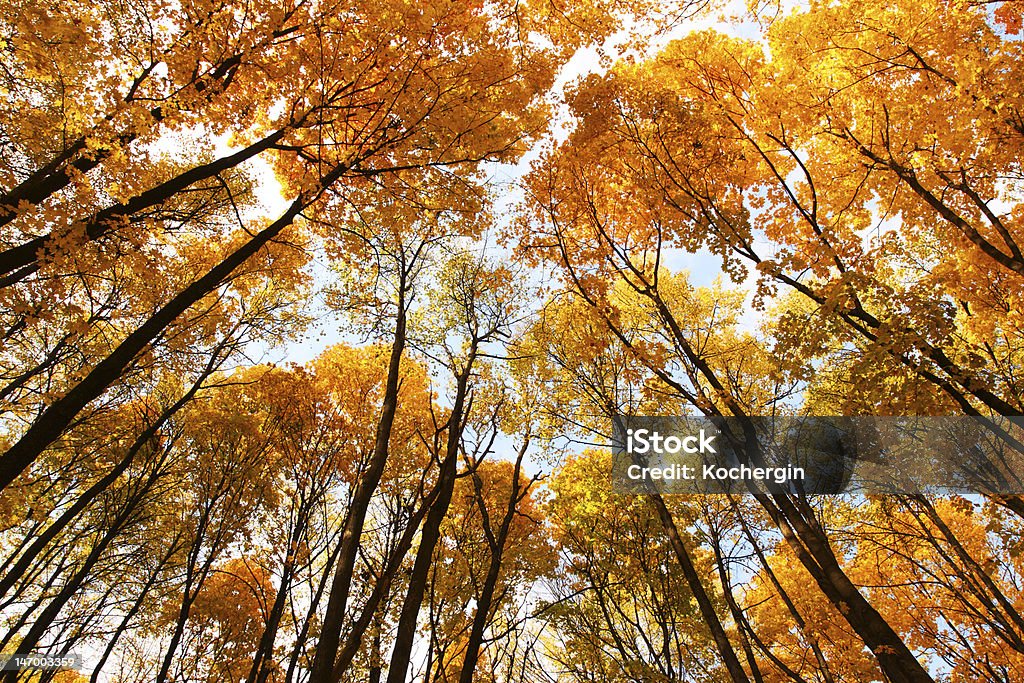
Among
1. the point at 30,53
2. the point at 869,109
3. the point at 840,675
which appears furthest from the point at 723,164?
the point at 840,675

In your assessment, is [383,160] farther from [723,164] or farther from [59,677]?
[59,677]

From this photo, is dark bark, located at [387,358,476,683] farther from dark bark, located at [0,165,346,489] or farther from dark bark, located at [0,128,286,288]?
dark bark, located at [0,128,286,288]

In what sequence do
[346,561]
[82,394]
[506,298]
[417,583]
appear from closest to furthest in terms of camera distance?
[82,394] → [417,583] → [346,561] → [506,298]

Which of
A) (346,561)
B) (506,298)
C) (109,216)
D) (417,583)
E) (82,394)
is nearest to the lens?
(82,394)

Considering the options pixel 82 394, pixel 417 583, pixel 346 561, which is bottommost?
pixel 417 583

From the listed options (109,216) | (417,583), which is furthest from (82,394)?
(417,583)

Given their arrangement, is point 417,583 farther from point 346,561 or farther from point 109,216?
point 109,216

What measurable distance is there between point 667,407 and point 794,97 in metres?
4.93

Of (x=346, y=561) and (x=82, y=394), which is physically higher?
(x=82, y=394)

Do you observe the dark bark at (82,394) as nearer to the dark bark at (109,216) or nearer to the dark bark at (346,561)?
the dark bark at (109,216)

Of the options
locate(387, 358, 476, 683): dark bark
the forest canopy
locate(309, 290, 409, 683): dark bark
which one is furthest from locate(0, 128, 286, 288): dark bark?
locate(387, 358, 476, 683): dark bark

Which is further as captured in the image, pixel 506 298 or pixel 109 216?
pixel 506 298

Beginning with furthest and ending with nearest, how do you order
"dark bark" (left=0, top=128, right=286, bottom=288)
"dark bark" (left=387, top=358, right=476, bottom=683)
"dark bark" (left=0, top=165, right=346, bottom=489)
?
"dark bark" (left=0, top=128, right=286, bottom=288) → "dark bark" (left=387, top=358, right=476, bottom=683) → "dark bark" (left=0, top=165, right=346, bottom=489)

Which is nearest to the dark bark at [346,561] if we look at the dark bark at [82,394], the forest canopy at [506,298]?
the forest canopy at [506,298]
